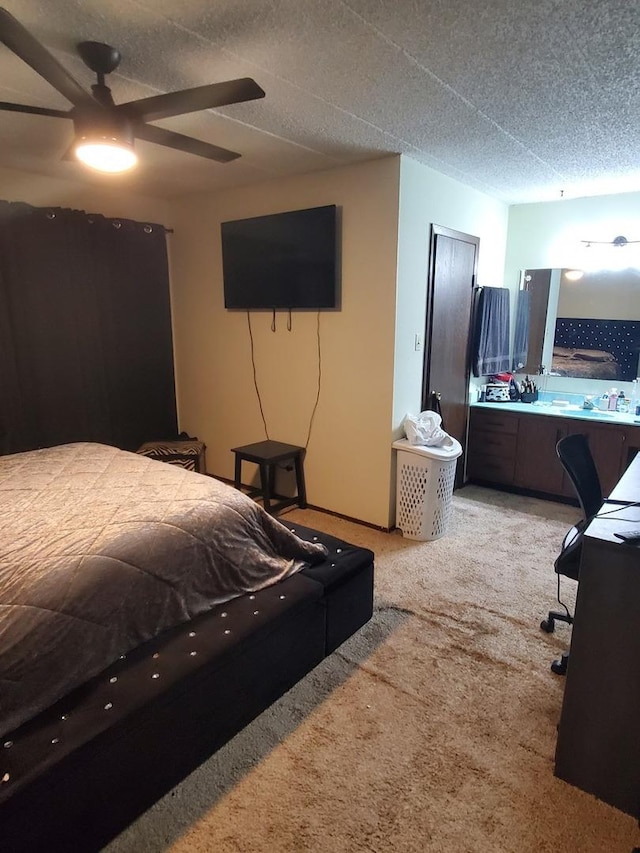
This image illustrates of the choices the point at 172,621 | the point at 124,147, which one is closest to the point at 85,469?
the point at 172,621

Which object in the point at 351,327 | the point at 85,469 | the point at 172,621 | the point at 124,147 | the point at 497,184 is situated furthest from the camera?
the point at 497,184

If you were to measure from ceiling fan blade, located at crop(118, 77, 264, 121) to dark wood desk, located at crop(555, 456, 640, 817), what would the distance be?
72.7 inches

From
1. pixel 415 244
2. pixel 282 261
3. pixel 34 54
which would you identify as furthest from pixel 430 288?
pixel 34 54

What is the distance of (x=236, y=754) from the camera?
179 cm

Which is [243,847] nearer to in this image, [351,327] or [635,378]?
[351,327]

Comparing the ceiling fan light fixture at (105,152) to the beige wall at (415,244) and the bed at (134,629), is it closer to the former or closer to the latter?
the bed at (134,629)

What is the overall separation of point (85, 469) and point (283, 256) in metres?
2.06

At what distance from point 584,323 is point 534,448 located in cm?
116

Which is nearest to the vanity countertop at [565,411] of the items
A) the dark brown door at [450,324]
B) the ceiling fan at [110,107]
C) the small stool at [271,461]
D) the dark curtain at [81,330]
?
the dark brown door at [450,324]

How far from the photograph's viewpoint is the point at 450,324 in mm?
3848

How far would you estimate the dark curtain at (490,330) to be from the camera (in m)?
4.12

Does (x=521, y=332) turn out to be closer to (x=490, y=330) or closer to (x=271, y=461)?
(x=490, y=330)

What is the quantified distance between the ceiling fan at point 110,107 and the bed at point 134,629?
139 centimetres

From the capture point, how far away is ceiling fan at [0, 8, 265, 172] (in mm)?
1695
